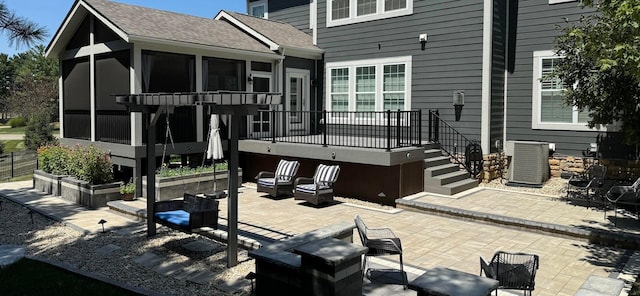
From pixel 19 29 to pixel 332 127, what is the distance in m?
9.76

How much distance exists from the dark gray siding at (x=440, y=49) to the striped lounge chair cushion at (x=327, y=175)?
166 inches

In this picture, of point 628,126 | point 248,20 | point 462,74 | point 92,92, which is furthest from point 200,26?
point 628,126

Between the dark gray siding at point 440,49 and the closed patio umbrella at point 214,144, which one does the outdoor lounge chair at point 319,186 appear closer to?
the closed patio umbrella at point 214,144

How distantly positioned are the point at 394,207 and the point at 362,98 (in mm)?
5260

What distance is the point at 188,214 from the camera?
7441 millimetres

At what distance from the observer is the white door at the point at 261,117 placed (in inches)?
574

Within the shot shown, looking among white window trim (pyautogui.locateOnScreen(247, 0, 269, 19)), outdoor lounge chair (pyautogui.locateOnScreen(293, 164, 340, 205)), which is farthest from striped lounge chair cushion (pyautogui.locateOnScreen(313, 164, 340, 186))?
white window trim (pyautogui.locateOnScreen(247, 0, 269, 19))

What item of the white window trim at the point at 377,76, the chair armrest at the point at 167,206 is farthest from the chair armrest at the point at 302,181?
the chair armrest at the point at 167,206

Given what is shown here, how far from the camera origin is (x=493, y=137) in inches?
508

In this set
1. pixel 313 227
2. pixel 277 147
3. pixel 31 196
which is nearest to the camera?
pixel 313 227

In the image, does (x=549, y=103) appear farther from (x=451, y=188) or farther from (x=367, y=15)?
(x=367, y=15)

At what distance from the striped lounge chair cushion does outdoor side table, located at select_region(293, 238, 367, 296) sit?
607 centimetres

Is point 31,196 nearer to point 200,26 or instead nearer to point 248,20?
point 200,26

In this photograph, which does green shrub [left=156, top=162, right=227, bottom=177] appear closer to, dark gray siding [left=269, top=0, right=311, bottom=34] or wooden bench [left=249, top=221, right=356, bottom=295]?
dark gray siding [left=269, top=0, right=311, bottom=34]
